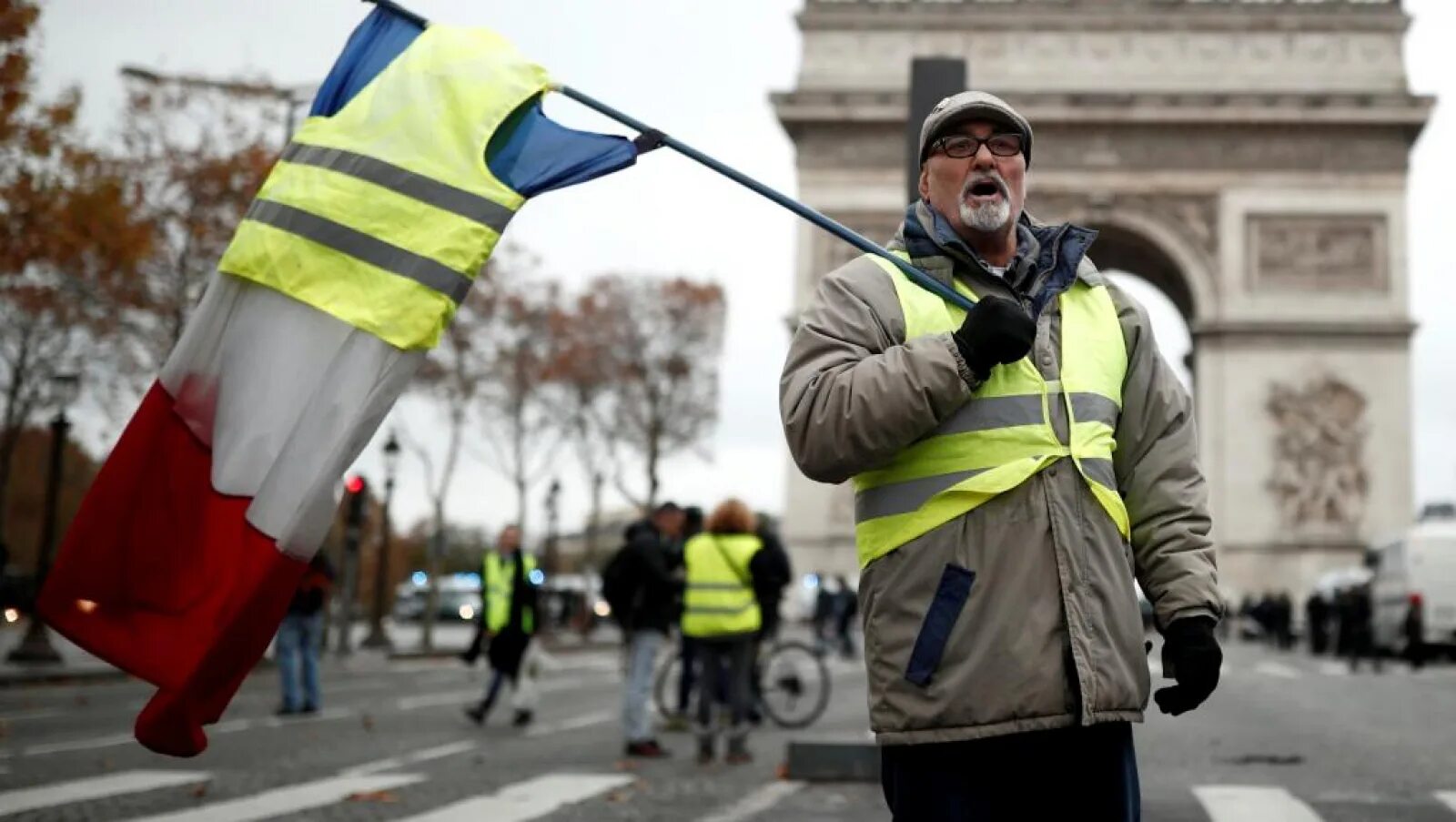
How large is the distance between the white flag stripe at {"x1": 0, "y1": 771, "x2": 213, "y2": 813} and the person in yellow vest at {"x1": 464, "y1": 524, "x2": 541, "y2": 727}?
4.87 meters

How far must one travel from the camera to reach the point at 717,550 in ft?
40.2

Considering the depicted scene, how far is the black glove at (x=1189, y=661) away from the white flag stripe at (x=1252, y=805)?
519 centimetres

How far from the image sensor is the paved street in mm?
9078

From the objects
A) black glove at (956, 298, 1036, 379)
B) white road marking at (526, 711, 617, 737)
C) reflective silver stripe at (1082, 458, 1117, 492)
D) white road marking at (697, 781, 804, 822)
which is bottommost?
white road marking at (697, 781, 804, 822)

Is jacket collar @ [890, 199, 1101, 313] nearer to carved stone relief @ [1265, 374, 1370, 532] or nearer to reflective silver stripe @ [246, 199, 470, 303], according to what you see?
reflective silver stripe @ [246, 199, 470, 303]

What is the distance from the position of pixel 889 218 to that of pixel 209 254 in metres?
18.6

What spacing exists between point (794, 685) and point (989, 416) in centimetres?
1261

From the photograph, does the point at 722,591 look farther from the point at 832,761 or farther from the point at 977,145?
the point at 977,145

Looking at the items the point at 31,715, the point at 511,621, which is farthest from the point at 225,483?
the point at 31,715

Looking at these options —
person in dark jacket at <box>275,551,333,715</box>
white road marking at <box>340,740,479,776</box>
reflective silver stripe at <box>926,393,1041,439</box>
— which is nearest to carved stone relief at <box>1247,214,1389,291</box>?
person in dark jacket at <box>275,551,333,715</box>

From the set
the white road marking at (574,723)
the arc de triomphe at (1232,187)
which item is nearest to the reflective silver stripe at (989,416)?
the white road marking at (574,723)

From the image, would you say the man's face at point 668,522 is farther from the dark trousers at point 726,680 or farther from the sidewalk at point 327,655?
the sidewalk at point 327,655

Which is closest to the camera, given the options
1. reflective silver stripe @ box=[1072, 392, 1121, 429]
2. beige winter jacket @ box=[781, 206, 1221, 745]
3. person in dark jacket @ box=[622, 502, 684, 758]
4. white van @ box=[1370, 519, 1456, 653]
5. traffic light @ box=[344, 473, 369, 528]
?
beige winter jacket @ box=[781, 206, 1221, 745]

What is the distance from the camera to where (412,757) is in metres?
12.2
